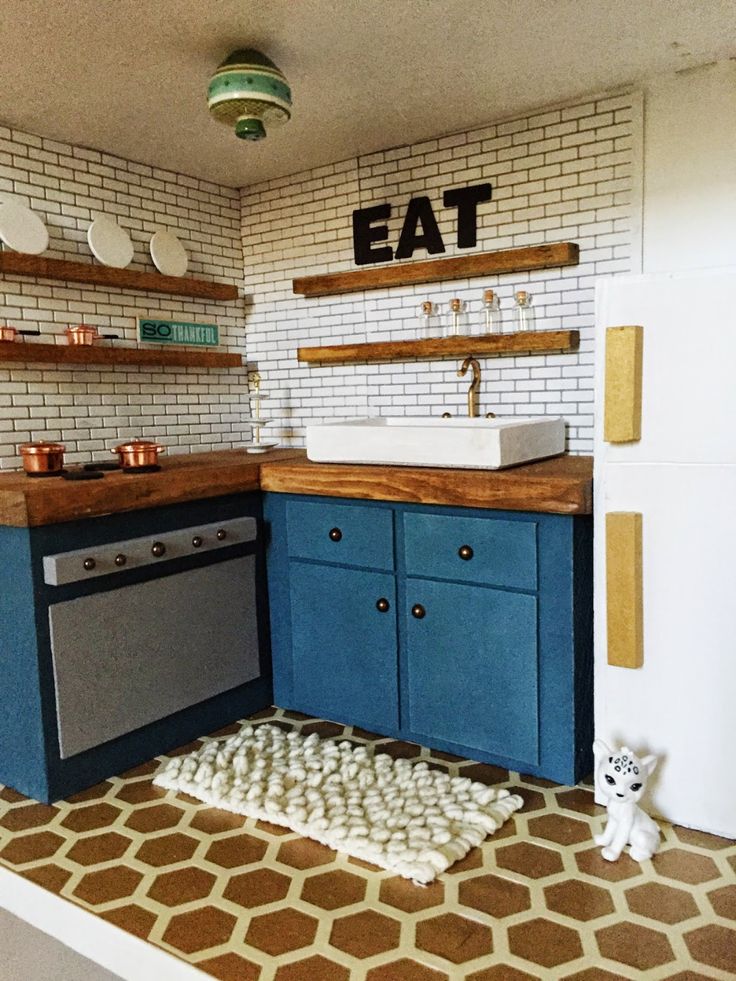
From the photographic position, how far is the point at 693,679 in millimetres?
2396

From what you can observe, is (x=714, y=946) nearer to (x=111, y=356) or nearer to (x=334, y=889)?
(x=334, y=889)

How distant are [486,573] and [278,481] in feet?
3.19

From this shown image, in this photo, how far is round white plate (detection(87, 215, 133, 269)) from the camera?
3.53m

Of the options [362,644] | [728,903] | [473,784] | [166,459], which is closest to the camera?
[728,903]

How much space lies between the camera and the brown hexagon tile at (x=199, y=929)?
Answer: 2.03m

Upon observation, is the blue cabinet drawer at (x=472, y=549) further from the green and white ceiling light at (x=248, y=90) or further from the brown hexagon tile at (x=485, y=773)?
the green and white ceiling light at (x=248, y=90)

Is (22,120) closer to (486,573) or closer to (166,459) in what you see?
(166,459)

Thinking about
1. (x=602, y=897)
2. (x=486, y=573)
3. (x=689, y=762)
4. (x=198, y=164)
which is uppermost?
(x=198, y=164)

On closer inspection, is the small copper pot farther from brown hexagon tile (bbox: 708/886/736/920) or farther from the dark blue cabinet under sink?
brown hexagon tile (bbox: 708/886/736/920)

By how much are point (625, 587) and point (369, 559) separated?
1009 mm

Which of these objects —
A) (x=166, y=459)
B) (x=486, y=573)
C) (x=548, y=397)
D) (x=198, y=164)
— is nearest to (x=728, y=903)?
(x=486, y=573)

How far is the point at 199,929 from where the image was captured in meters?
2.09

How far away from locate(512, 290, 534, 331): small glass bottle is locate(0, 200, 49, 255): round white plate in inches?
76.9

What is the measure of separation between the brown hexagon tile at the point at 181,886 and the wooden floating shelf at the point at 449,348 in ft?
7.32
